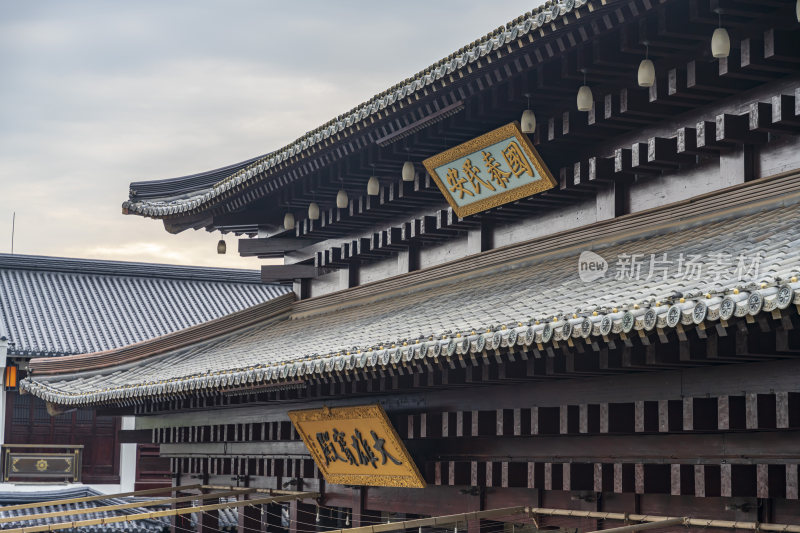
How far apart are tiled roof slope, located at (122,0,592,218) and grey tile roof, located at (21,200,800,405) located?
227cm

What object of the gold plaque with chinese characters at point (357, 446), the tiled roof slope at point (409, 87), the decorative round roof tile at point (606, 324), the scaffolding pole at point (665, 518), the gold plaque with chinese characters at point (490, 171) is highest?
the tiled roof slope at point (409, 87)

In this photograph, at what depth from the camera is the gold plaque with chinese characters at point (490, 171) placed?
11859mm

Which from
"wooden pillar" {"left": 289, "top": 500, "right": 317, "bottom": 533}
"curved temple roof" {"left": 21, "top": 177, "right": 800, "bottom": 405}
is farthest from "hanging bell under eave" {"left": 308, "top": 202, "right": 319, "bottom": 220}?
"wooden pillar" {"left": 289, "top": 500, "right": 317, "bottom": 533}

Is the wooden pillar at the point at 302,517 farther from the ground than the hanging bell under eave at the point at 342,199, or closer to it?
closer to it

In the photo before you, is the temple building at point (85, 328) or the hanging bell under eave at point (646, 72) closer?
the hanging bell under eave at point (646, 72)

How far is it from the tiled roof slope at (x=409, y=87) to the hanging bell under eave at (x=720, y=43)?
1.15 metres

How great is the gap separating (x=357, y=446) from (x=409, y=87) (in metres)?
4.47

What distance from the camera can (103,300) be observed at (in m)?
32.8

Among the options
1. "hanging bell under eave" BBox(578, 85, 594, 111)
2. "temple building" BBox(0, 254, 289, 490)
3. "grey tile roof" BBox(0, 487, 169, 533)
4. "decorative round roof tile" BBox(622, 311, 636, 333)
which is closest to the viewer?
"decorative round roof tile" BBox(622, 311, 636, 333)

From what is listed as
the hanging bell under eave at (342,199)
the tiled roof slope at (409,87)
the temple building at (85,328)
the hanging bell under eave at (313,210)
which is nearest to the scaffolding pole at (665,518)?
the tiled roof slope at (409,87)

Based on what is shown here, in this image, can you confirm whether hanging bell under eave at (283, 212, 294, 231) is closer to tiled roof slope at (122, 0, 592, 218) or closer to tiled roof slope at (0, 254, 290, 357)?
tiled roof slope at (122, 0, 592, 218)

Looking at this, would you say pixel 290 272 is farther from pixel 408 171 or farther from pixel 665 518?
pixel 665 518

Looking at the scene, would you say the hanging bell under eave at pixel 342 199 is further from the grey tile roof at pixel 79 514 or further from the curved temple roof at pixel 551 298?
the grey tile roof at pixel 79 514

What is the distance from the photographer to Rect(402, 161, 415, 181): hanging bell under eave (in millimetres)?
13469
